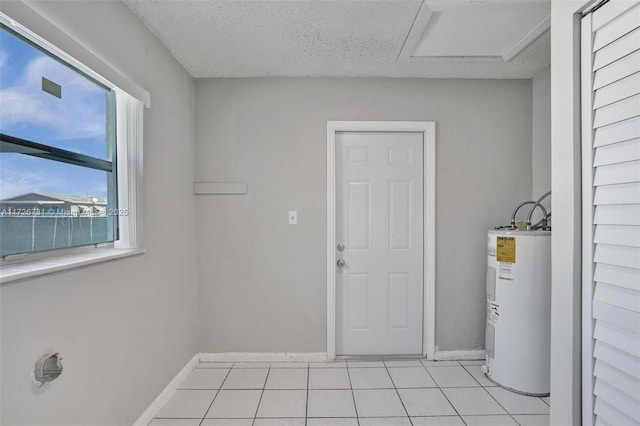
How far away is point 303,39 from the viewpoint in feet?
6.80

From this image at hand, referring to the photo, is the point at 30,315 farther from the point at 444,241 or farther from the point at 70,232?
the point at 444,241

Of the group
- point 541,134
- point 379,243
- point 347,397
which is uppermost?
point 541,134

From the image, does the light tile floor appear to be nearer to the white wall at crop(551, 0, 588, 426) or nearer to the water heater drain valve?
the white wall at crop(551, 0, 588, 426)

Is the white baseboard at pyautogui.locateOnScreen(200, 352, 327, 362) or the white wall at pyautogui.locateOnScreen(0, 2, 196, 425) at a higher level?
the white wall at pyautogui.locateOnScreen(0, 2, 196, 425)

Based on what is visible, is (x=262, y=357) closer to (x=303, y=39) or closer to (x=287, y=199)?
(x=287, y=199)

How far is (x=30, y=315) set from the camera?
111 cm

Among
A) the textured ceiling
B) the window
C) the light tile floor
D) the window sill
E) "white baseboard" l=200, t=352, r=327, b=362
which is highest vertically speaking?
the textured ceiling

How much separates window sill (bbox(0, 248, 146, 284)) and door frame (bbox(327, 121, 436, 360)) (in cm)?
153

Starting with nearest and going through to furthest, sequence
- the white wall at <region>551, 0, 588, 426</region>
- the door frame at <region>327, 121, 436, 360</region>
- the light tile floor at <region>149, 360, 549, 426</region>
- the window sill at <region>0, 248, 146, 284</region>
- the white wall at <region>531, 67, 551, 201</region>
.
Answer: the window sill at <region>0, 248, 146, 284</region> → the white wall at <region>551, 0, 588, 426</region> → the light tile floor at <region>149, 360, 549, 426</region> → the white wall at <region>531, 67, 551, 201</region> → the door frame at <region>327, 121, 436, 360</region>

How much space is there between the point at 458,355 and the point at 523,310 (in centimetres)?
81

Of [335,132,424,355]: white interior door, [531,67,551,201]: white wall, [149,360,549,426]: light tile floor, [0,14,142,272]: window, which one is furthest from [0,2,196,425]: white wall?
[531,67,551,201]: white wall

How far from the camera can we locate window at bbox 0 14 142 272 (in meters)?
1.09

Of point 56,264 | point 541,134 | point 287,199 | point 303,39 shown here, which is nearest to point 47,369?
point 56,264

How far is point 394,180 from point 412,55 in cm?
101
